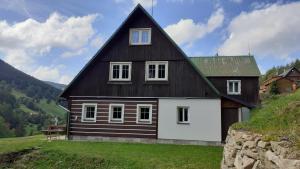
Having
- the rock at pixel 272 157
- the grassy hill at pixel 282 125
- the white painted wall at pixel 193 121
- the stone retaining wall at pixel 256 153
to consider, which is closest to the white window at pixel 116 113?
the white painted wall at pixel 193 121

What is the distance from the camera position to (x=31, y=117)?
66.5 meters

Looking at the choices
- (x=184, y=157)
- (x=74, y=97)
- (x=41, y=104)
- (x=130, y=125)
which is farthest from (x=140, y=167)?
(x=41, y=104)

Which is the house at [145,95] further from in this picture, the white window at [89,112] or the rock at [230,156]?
the rock at [230,156]

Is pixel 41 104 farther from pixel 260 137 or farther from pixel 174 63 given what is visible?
pixel 260 137

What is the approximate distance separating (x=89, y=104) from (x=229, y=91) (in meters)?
14.5

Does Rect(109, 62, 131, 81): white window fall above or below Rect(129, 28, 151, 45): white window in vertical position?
below

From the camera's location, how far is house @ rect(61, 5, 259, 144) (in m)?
16.3

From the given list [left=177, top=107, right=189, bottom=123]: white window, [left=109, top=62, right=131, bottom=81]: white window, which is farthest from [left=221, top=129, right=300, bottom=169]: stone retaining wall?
[left=109, top=62, right=131, bottom=81]: white window

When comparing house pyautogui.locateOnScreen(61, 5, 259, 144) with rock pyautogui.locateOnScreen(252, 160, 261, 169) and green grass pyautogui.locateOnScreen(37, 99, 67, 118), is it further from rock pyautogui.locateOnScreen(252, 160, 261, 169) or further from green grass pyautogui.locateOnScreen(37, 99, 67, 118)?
green grass pyautogui.locateOnScreen(37, 99, 67, 118)

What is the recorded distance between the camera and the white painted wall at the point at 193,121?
16.1 meters

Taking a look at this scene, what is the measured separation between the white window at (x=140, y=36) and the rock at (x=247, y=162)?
1249 centimetres

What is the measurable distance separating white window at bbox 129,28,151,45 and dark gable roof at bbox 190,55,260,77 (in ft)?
36.0

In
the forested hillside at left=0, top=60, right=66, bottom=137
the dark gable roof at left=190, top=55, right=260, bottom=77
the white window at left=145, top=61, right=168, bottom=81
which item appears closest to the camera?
the white window at left=145, top=61, right=168, bottom=81

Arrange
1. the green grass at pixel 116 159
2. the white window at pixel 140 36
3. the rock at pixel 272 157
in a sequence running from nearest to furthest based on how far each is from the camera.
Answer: the rock at pixel 272 157 → the green grass at pixel 116 159 → the white window at pixel 140 36
